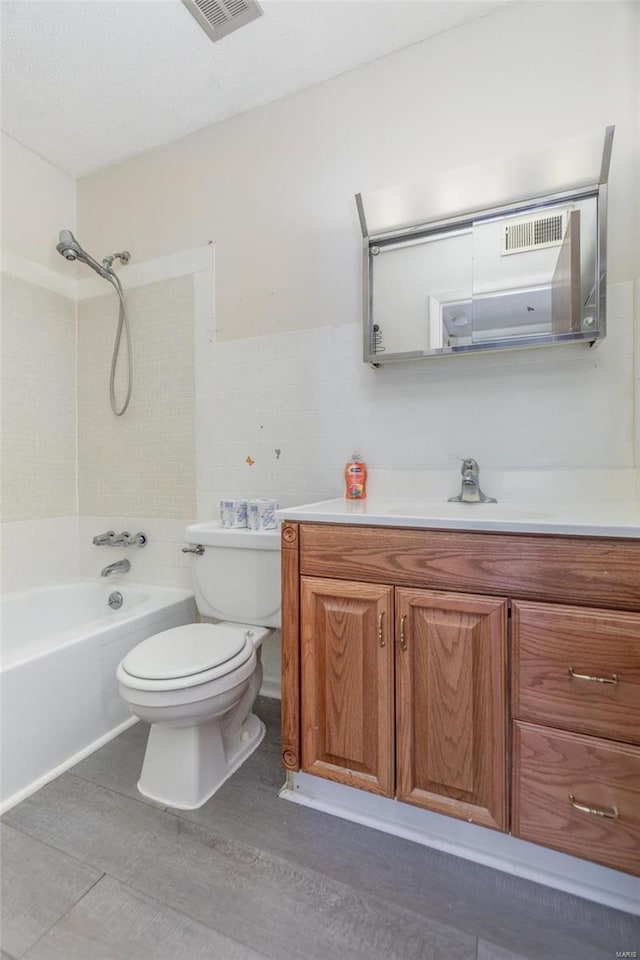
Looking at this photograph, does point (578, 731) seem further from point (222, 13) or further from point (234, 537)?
point (222, 13)

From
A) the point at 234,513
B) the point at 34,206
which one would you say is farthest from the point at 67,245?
the point at 234,513

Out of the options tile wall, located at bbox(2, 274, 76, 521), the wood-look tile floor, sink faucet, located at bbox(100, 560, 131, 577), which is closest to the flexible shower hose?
tile wall, located at bbox(2, 274, 76, 521)

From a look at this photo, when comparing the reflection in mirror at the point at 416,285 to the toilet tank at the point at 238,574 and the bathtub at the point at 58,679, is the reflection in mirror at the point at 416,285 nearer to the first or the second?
the toilet tank at the point at 238,574

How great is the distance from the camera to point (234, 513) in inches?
68.8

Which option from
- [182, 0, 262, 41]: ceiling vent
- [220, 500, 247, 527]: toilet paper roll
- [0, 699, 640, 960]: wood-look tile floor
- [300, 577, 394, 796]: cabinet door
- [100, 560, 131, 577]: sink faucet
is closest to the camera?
[0, 699, 640, 960]: wood-look tile floor

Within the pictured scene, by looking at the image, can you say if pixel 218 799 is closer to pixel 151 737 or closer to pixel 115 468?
pixel 151 737

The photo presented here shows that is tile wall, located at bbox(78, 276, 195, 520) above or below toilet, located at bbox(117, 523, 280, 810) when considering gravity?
above

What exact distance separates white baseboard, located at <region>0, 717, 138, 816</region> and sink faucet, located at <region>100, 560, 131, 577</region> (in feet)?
2.35

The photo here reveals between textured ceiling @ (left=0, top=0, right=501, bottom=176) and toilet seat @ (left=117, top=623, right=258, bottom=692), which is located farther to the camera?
textured ceiling @ (left=0, top=0, right=501, bottom=176)

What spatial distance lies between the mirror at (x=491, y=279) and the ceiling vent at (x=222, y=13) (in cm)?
74

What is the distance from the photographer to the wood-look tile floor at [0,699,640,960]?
2.95 ft

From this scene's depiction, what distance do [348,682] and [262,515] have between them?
73 centimetres

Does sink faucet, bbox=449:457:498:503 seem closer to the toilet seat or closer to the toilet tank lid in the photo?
the toilet tank lid

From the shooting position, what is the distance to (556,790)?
96 centimetres
